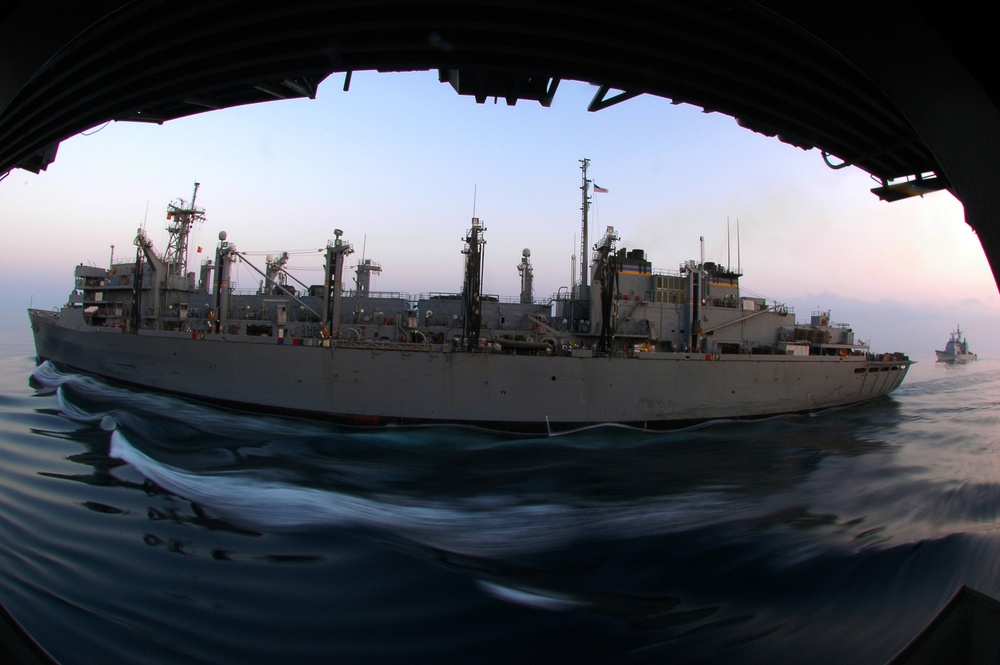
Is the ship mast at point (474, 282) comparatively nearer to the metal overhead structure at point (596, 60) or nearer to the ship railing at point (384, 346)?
the ship railing at point (384, 346)

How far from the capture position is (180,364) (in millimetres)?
17422

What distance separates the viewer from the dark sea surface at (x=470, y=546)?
433 cm

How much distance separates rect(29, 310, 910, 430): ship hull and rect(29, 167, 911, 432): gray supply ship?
5 centimetres

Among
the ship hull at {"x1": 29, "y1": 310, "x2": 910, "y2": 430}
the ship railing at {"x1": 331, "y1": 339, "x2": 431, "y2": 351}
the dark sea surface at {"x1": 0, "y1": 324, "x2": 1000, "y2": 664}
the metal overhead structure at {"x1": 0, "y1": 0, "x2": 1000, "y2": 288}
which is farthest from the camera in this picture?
the ship railing at {"x1": 331, "y1": 339, "x2": 431, "y2": 351}

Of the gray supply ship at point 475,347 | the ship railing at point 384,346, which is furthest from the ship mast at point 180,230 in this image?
the ship railing at point 384,346

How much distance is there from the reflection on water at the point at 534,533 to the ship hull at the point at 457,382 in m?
1.09

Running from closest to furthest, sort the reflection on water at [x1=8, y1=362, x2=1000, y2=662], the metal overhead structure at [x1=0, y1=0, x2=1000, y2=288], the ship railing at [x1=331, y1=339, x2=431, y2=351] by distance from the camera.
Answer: the metal overhead structure at [x1=0, y1=0, x2=1000, y2=288], the reflection on water at [x1=8, y1=362, x2=1000, y2=662], the ship railing at [x1=331, y1=339, x2=431, y2=351]

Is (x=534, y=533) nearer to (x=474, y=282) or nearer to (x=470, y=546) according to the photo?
(x=470, y=546)

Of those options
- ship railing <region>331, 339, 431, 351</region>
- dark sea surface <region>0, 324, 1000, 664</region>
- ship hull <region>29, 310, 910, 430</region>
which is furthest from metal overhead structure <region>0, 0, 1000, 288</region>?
ship hull <region>29, 310, 910, 430</region>

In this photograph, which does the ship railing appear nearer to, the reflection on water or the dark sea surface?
the reflection on water

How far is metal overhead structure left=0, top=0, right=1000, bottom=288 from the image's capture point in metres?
1.80

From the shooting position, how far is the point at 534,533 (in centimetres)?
785

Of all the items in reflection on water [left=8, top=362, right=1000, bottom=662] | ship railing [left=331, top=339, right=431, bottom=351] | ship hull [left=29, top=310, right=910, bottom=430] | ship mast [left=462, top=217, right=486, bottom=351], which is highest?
ship mast [left=462, top=217, right=486, bottom=351]

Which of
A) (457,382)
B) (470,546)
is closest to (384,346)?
(457,382)
